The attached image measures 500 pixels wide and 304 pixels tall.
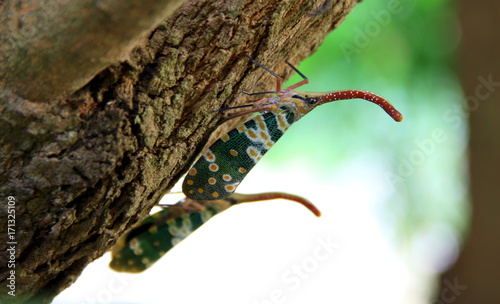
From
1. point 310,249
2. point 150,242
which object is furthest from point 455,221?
point 150,242

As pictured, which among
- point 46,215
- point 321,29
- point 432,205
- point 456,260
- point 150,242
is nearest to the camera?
point 46,215

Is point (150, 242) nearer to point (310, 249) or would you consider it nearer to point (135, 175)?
point (135, 175)

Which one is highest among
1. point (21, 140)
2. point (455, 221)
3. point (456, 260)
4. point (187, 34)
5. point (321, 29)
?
point (455, 221)

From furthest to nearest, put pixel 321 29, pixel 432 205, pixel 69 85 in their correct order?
1. pixel 432 205
2. pixel 321 29
3. pixel 69 85

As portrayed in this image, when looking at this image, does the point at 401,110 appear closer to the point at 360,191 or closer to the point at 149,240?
the point at 360,191

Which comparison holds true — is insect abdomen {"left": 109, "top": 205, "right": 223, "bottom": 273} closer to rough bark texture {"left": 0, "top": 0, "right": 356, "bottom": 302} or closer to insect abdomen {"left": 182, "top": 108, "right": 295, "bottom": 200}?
insect abdomen {"left": 182, "top": 108, "right": 295, "bottom": 200}

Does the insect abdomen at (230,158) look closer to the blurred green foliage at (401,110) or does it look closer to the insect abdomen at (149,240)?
the insect abdomen at (149,240)

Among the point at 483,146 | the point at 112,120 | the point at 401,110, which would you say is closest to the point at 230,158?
the point at 112,120
